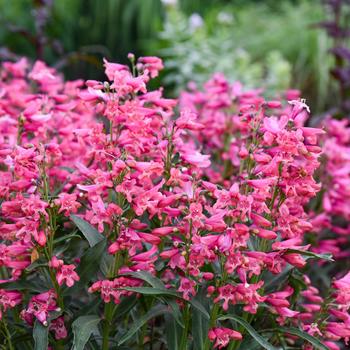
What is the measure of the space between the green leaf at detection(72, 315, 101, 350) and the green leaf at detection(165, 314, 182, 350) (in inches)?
9.7

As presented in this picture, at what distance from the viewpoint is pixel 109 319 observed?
2322 millimetres

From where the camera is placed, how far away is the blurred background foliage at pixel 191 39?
288 inches

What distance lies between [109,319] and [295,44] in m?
7.22

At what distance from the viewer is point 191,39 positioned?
24.7 feet

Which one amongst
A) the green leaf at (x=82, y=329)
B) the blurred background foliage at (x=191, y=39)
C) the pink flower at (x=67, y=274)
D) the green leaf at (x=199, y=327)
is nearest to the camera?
the green leaf at (x=82, y=329)

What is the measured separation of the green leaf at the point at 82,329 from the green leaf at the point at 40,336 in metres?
0.09

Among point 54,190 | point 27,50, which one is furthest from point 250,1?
point 54,190

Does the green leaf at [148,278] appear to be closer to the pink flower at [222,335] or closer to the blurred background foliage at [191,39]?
the pink flower at [222,335]

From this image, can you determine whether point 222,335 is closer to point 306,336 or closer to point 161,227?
point 306,336

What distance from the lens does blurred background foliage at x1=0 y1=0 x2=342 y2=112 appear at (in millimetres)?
7305

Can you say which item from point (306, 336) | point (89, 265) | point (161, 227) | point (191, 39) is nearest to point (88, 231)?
point (89, 265)

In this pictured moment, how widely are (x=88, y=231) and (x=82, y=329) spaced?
1.07ft

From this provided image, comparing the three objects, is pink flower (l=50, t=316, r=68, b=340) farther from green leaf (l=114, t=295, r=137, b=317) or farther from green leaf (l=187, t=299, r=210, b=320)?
green leaf (l=187, t=299, r=210, b=320)

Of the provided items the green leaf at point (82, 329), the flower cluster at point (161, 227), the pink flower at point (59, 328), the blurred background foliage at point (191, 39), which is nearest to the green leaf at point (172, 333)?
the flower cluster at point (161, 227)
